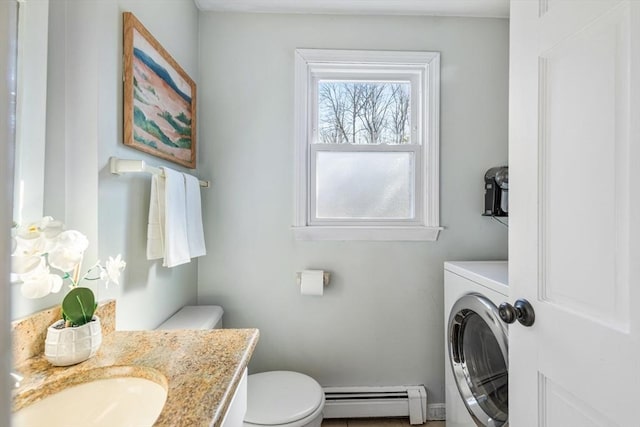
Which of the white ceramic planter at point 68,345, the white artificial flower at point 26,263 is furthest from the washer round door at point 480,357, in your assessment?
the white artificial flower at point 26,263

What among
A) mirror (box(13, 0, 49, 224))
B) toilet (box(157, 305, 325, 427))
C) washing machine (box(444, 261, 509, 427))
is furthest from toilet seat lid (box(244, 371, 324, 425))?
mirror (box(13, 0, 49, 224))

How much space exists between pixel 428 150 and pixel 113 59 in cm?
150

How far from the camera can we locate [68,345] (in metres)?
0.74

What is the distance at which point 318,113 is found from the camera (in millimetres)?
1784

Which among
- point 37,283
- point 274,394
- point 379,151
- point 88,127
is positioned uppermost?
point 379,151

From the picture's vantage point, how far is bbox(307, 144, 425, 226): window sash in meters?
1.75

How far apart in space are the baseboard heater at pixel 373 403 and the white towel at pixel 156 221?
120 cm

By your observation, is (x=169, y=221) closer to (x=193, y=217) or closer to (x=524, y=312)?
(x=193, y=217)

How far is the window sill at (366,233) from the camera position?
1.69 m

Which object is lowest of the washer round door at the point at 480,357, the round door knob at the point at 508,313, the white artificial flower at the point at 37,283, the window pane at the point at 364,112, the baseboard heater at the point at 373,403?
the baseboard heater at the point at 373,403

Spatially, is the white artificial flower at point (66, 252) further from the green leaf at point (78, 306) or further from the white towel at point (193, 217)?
the white towel at point (193, 217)

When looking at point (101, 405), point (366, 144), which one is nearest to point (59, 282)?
point (101, 405)

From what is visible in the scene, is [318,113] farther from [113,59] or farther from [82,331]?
[82,331]

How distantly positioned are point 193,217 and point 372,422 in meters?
1.46
